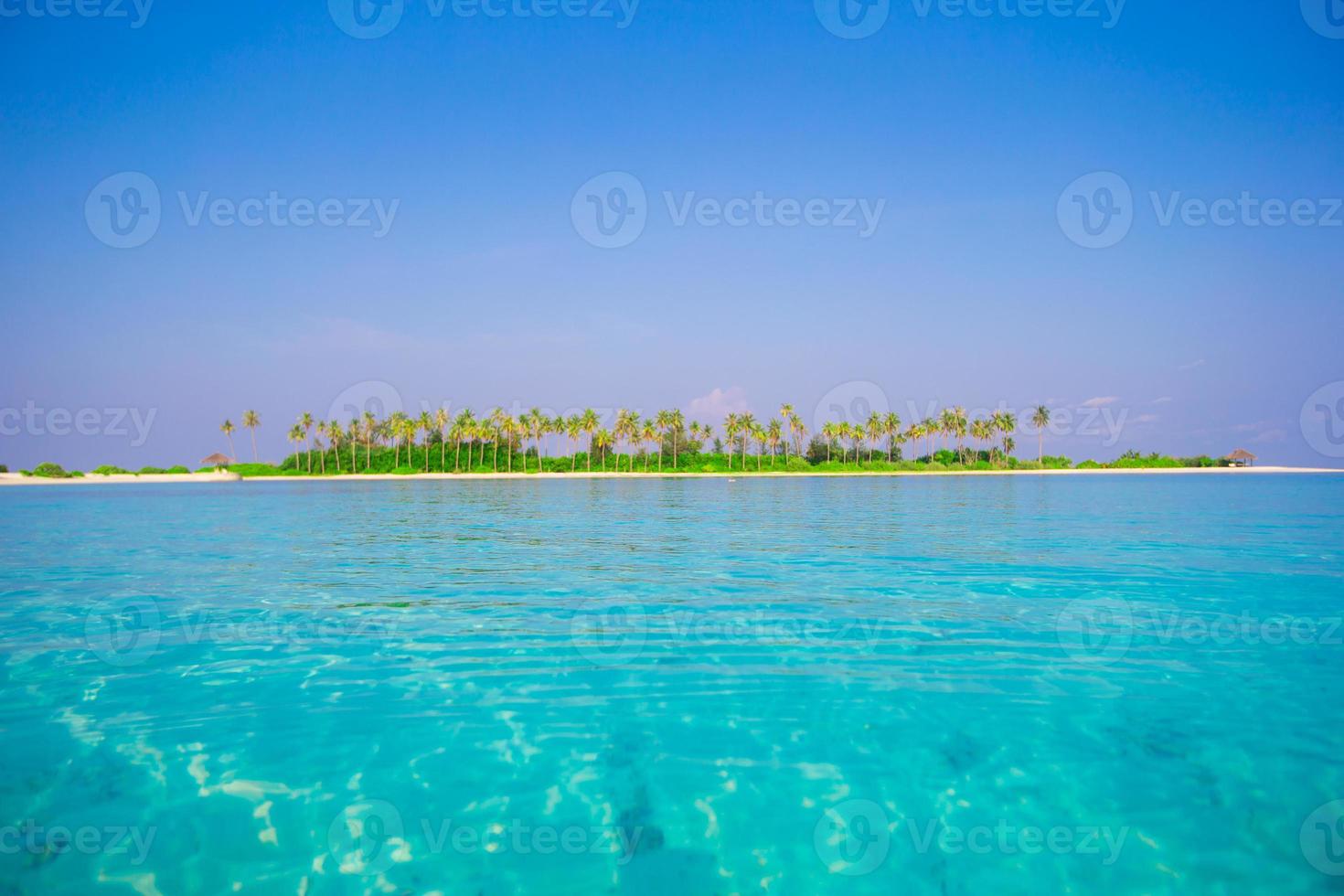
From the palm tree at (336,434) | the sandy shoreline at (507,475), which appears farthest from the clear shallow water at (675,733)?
the palm tree at (336,434)

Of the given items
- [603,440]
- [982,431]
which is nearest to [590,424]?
[603,440]

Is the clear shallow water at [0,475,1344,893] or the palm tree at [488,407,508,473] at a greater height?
the palm tree at [488,407,508,473]

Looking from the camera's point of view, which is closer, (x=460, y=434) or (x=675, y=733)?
(x=675, y=733)

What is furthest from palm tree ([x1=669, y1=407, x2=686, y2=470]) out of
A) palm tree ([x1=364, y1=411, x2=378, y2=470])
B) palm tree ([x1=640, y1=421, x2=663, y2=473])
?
palm tree ([x1=364, y1=411, x2=378, y2=470])

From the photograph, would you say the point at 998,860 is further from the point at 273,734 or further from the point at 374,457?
the point at 374,457

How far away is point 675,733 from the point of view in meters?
9.35

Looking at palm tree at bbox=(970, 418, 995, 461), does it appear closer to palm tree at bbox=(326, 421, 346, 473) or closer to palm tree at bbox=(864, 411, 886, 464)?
palm tree at bbox=(864, 411, 886, 464)

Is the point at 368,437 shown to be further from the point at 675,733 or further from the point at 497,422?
the point at 675,733

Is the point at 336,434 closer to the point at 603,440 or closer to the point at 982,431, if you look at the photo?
the point at 603,440

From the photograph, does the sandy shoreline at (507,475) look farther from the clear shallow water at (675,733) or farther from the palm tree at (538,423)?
the clear shallow water at (675,733)

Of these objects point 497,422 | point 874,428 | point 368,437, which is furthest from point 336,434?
point 874,428

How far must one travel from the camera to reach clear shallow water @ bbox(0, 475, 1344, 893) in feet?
22.2

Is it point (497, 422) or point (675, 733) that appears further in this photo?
point (497, 422)

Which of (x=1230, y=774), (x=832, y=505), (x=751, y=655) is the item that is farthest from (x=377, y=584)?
(x=832, y=505)
